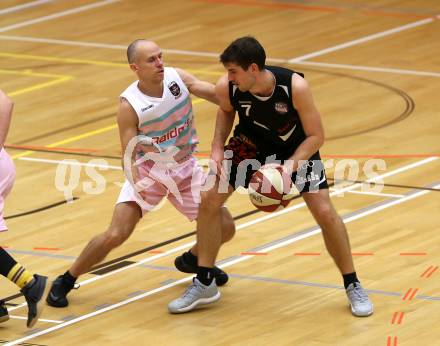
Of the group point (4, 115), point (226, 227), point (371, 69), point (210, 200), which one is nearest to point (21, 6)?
point (371, 69)

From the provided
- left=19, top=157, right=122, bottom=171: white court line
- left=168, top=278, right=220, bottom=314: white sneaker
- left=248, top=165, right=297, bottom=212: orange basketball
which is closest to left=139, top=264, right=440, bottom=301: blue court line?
left=168, top=278, right=220, bottom=314: white sneaker

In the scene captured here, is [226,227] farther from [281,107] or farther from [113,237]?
[281,107]

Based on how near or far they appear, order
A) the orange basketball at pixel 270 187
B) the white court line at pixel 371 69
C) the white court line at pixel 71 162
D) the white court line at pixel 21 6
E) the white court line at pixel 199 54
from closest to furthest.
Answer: the orange basketball at pixel 270 187, the white court line at pixel 71 162, the white court line at pixel 371 69, the white court line at pixel 199 54, the white court line at pixel 21 6

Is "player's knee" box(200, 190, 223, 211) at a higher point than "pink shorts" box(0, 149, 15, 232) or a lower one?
lower

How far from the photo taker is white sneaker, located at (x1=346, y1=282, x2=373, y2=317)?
9516 mm

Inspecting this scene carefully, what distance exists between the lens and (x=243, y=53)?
918cm

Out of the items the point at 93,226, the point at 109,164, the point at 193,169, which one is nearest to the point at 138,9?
the point at 109,164

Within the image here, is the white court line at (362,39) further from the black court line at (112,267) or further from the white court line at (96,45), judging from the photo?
the black court line at (112,267)

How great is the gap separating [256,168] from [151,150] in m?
0.90

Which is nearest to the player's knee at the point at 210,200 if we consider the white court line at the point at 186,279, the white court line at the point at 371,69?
the white court line at the point at 186,279

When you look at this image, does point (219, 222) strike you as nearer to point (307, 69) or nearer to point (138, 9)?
point (307, 69)

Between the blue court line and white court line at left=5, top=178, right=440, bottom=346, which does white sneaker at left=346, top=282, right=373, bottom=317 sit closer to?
the blue court line

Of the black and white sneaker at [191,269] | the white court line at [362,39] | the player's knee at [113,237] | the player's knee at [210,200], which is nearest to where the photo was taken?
the player's knee at [210,200]

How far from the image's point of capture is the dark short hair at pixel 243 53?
9180 mm
